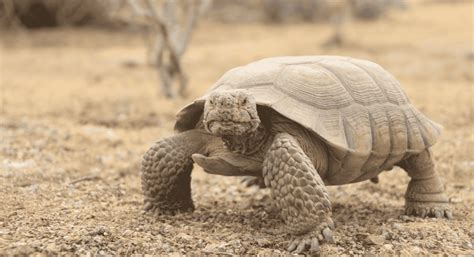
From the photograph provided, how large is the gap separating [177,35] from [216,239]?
5.98m

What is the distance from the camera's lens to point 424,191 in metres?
3.59

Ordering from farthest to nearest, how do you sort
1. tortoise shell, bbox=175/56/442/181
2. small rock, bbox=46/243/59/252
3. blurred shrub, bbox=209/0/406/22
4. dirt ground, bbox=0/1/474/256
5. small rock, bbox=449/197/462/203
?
blurred shrub, bbox=209/0/406/22 < small rock, bbox=449/197/462/203 < tortoise shell, bbox=175/56/442/181 < dirt ground, bbox=0/1/474/256 < small rock, bbox=46/243/59/252

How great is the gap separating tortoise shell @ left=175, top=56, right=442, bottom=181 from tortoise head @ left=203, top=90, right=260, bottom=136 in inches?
6.4

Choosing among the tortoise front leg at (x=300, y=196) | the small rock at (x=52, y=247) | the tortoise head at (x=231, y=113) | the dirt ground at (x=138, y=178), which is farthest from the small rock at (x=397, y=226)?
the small rock at (x=52, y=247)

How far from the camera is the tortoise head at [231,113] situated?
8.79 ft

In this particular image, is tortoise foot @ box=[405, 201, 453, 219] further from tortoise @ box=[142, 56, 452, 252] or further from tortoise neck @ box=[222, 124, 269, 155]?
tortoise neck @ box=[222, 124, 269, 155]

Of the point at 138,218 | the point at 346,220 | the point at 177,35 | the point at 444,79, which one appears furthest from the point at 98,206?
the point at 444,79

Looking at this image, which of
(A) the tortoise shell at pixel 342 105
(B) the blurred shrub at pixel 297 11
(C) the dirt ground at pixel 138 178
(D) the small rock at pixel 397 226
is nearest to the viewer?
(C) the dirt ground at pixel 138 178

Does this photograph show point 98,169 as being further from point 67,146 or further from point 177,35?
point 177,35

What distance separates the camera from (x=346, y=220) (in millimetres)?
3404

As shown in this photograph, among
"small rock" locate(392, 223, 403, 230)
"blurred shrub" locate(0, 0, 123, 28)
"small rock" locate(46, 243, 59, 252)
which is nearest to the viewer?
"small rock" locate(46, 243, 59, 252)

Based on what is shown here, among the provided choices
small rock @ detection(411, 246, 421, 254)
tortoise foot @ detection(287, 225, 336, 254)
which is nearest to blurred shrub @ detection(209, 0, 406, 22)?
small rock @ detection(411, 246, 421, 254)

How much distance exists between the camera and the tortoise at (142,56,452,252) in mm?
2727

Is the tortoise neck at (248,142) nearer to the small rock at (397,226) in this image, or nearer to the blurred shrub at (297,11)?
the small rock at (397,226)
